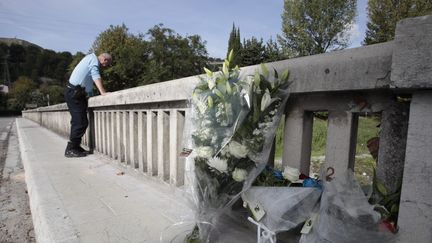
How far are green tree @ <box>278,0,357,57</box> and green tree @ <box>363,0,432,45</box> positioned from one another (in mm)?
6908

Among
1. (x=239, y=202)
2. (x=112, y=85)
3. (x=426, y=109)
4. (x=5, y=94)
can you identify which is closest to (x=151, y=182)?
(x=239, y=202)

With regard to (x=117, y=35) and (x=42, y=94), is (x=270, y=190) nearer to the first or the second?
(x=117, y=35)

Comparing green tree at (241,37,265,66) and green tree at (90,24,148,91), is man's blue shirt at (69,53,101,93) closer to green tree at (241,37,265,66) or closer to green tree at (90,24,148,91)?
green tree at (90,24,148,91)

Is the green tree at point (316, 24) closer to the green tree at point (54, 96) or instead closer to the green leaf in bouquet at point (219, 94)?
the green leaf in bouquet at point (219, 94)

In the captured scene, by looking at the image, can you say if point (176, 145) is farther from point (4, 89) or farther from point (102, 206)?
point (4, 89)

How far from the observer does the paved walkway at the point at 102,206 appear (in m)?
2.05

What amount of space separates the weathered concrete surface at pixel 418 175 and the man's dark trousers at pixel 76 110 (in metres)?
4.92

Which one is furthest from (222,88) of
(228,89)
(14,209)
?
(14,209)

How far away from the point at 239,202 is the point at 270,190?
0.50 meters

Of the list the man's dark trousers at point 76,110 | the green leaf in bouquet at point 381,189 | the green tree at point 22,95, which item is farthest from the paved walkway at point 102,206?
the green tree at point 22,95

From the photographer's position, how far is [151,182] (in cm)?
334

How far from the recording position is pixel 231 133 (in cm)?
143

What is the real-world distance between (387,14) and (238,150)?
93.6 ft

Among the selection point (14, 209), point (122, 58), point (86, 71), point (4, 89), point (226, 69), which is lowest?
point (14, 209)
